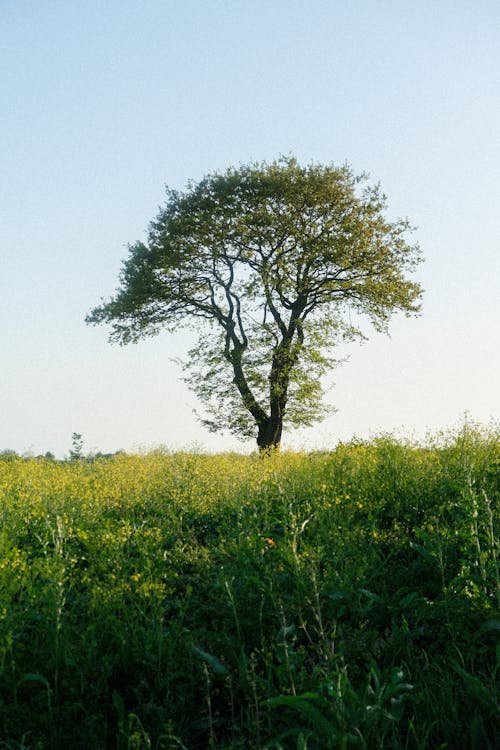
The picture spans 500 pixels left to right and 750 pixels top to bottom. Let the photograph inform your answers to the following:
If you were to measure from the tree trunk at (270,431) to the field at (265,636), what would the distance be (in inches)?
610

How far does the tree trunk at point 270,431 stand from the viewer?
74.4 feet

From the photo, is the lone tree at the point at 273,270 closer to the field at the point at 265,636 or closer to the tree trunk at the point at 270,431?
the tree trunk at the point at 270,431

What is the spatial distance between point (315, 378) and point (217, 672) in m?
19.5

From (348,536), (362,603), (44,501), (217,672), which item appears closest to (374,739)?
(217,672)

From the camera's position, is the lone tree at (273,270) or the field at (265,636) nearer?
the field at (265,636)

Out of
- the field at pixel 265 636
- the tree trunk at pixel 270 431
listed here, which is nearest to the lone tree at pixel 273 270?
the tree trunk at pixel 270 431

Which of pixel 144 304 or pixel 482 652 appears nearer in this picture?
pixel 482 652

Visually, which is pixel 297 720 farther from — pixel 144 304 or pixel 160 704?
pixel 144 304

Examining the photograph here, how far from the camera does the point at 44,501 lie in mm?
8672

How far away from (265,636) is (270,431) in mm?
18420

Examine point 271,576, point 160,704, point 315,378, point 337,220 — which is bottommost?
point 160,704

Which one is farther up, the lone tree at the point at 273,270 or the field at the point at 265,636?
the lone tree at the point at 273,270

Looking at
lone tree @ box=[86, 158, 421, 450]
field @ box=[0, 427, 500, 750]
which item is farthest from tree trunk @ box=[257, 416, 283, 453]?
field @ box=[0, 427, 500, 750]

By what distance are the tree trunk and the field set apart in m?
15.5
